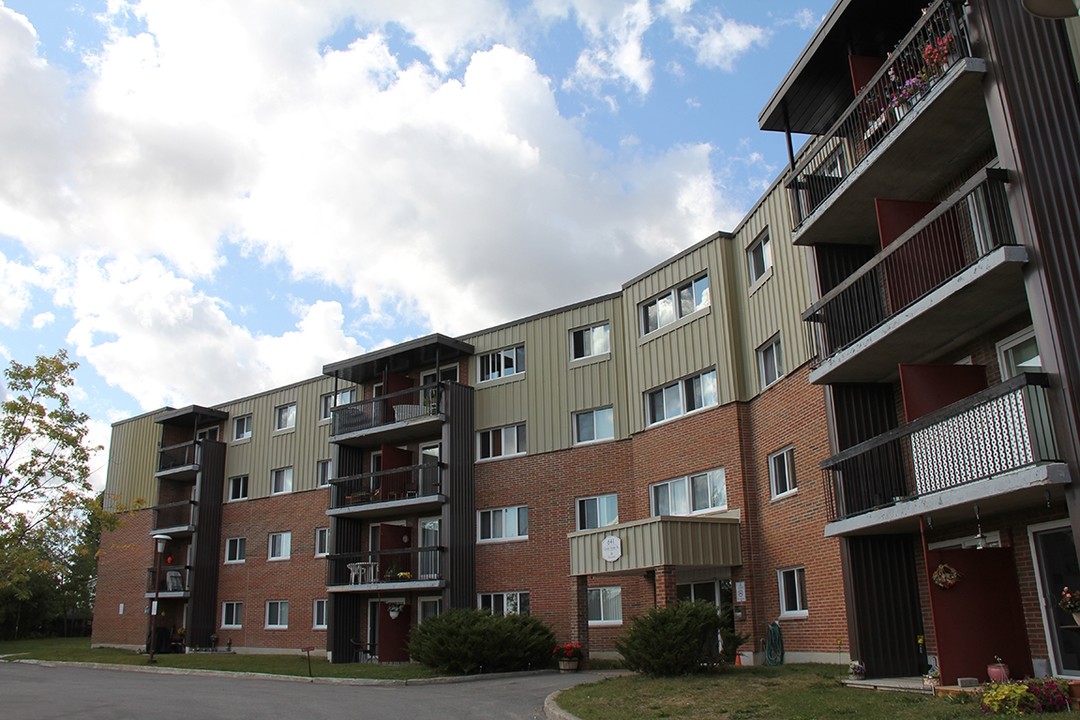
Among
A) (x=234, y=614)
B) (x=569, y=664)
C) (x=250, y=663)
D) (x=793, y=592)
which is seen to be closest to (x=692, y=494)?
(x=793, y=592)

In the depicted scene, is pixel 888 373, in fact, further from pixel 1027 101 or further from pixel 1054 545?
pixel 1027 101

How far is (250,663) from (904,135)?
2590 cm

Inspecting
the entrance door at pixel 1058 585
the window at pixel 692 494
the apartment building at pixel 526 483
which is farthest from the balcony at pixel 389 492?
the entrance door at pixel 1058 585

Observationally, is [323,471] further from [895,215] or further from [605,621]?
[895,215]

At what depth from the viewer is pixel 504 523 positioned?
30.0m

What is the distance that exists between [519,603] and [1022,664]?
57.8 feet

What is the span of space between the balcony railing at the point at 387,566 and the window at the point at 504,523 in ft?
5.89

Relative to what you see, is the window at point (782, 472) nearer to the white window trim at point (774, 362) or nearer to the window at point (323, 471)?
the white window trim at point (774, 362)

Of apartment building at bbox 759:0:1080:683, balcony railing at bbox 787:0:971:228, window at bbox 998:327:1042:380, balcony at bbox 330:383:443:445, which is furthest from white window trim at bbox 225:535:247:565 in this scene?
window at bbox 998:327:1042:380

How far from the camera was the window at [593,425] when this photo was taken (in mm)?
28328

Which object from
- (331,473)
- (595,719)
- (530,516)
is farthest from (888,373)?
(331,473)

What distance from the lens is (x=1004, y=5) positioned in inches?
499

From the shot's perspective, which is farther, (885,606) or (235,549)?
(235,549)

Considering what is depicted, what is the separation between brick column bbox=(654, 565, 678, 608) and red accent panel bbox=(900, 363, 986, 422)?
27.3ft
